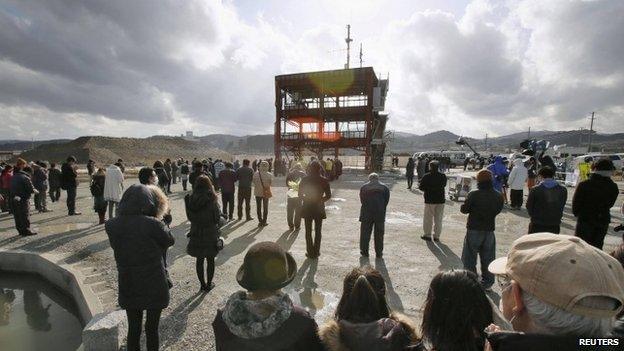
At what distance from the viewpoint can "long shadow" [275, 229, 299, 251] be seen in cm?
730

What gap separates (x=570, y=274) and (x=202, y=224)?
4.31 m

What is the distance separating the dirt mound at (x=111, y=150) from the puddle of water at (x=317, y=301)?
59.3 metres

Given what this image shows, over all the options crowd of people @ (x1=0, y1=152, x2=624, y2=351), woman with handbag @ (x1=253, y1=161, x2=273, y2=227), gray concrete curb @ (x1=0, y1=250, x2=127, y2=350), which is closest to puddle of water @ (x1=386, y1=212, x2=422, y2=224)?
woman with handbag @ (x1=253, y1=161, x2=273, y2=227)

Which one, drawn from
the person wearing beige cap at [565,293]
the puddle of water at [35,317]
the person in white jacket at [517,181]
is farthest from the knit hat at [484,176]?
the person in white jacket at [517,181]

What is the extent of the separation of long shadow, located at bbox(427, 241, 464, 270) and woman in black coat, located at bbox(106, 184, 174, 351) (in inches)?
190

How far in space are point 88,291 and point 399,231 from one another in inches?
271

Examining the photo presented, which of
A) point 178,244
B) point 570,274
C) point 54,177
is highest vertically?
point 570,274

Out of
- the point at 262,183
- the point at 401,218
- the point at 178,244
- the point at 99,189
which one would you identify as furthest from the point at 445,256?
the point at 99,189

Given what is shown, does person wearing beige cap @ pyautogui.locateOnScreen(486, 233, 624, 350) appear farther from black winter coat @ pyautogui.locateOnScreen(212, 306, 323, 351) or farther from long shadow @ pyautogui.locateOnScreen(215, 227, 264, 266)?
long shadow @ pyautogui.locateOnScreen(215, 227, 264, 266)

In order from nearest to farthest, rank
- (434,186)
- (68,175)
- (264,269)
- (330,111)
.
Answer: (264,269), (434,186), (68,175), (330,111)

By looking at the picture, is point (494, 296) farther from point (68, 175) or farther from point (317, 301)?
point (68, 175)

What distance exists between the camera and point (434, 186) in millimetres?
7113

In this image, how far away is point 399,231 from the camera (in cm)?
845

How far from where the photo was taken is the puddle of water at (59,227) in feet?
27.8
